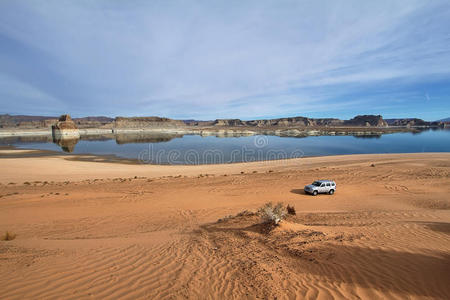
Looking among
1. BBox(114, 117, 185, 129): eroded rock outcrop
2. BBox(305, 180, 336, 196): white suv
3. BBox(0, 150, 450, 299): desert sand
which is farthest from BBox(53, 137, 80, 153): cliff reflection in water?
BBox(114, 117, 185, 129): eroded rock outcrop

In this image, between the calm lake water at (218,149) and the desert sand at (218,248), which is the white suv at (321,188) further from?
the calm lake water at (218,149)

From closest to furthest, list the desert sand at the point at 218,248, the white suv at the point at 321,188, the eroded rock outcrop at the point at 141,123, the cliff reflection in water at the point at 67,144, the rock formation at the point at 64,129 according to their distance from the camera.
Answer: the desert sand at the point at 218,248, the white suv at the point at 321,188, the cliff reflection in water at the point at 67,144, the rock formation at the point at 64,129, the eroded rock outcrop at the point at 141,123

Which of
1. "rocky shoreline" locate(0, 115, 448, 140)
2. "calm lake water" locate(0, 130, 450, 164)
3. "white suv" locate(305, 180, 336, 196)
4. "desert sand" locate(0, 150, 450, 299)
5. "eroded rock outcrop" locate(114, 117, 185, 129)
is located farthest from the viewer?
"eroded rock outcrop" locate(114, 117, 185, 129)

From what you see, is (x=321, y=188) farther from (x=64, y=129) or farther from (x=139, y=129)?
(x=139, y=129)

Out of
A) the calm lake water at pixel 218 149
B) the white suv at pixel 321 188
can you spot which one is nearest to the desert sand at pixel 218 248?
the white suv at pixel 321 188

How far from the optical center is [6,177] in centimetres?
2209

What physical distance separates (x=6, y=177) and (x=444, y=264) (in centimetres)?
3167

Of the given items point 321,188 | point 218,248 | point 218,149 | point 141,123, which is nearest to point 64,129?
point 141,123

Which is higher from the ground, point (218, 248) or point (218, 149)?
point (218, 149)

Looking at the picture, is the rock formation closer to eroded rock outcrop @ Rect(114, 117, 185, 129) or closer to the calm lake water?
the calm lake water

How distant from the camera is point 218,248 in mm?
6617

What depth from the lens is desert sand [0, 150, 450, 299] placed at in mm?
4535

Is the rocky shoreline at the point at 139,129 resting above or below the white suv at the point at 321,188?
above

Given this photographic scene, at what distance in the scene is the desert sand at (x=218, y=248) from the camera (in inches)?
179
